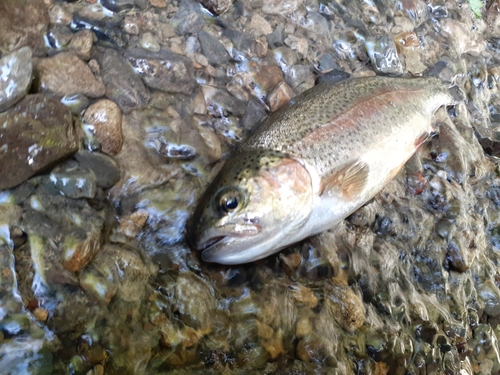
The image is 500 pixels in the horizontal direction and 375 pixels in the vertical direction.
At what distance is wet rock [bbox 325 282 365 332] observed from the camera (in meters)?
2.29

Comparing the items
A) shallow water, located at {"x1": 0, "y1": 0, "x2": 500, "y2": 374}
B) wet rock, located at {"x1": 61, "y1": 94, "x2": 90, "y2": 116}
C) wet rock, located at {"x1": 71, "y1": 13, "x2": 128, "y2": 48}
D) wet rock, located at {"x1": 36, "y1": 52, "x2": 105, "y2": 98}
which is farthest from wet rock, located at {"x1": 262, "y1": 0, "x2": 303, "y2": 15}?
wet rock, located at {"x1": 61, "y1": 94, "x2": 90, "y2": 116}

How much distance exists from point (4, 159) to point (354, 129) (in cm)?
189

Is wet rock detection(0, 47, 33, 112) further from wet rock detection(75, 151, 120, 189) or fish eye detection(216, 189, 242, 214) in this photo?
fish eye detection(216, 189, 242, 214)

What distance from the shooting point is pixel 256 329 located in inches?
81.0

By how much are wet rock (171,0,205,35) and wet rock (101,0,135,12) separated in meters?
0.29

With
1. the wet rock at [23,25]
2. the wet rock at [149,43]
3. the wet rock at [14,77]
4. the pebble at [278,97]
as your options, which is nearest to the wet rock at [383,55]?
the pebble at [278,97]

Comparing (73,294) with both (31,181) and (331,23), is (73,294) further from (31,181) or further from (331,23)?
(331,23)

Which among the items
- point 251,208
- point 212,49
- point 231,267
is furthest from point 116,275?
point 212,49

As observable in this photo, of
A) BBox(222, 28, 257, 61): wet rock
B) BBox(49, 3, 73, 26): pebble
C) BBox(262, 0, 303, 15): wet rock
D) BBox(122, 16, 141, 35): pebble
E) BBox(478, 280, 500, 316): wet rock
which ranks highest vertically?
BBox(49, 3, 73, 26): pebble

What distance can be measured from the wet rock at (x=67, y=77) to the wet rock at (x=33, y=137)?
13cm

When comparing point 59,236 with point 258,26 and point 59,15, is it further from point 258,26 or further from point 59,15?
point 258,26

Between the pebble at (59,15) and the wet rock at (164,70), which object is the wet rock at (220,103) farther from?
the pebble at (59,15)

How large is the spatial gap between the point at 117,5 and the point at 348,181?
1798 mm

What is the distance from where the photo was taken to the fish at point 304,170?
211 cm
